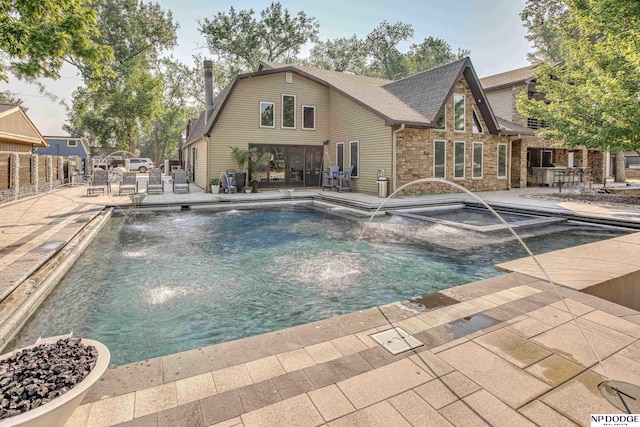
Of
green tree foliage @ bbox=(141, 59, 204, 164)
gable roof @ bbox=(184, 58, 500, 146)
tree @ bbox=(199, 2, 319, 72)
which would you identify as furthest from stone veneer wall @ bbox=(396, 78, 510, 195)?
green tree foliage @ bbox=(141, 59, 204, 164)

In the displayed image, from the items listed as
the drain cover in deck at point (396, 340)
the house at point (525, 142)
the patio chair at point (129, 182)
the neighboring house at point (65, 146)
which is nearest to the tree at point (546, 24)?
the house at point (525, 142)

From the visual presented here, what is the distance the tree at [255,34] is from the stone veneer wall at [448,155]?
1806 centimetres

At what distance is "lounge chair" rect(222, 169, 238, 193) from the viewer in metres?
14.3

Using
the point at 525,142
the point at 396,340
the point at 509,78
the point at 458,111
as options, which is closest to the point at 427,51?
the point at 509,78

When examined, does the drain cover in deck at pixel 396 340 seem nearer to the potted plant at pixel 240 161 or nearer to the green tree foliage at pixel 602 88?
the green tree foliage at pixel 602 88

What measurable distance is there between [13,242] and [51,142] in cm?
3142

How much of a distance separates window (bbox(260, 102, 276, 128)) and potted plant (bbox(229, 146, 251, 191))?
5.15 ft

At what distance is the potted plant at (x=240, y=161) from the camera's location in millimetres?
14438

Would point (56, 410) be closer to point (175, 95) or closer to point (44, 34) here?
point (44, 34)

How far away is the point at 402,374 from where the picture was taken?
83.4 inches

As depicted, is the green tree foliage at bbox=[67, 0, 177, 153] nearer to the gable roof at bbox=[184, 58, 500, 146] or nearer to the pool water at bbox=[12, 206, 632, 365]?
the gable roof at bbox=[184, 58, 500, 146]

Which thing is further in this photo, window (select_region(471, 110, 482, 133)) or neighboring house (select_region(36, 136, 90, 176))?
neighboring house (select_region(36, 136, 90, 176))

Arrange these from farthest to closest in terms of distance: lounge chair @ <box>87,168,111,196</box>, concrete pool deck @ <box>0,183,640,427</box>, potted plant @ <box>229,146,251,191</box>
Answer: potted plant @ <box>229,146,251,191</box>
lounge chair @ <box>87,168,111,196</box>
concrete pool deck @ <box>0,183,640,427</box>

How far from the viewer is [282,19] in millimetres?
27250
